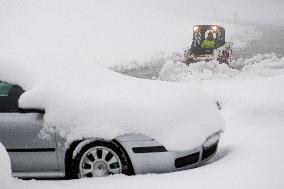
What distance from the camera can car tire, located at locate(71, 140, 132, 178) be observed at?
4.36 m

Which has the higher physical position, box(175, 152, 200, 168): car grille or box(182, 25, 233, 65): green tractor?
box(182, 25, 233, 65): green tractor

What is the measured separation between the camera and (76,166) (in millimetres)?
4461

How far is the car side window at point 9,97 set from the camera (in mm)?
4770

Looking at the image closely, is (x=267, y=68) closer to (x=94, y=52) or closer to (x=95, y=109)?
(x=95, y=109)

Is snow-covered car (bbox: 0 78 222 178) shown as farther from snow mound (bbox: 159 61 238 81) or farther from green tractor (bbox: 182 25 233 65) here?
green tractor (bbox: 182 25 233 65)

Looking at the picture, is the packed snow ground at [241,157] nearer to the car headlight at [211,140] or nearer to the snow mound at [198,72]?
the car headlight at [211,140]

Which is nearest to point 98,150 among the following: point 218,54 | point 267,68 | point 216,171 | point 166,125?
point 166,125

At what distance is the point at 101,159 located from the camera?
4383mm

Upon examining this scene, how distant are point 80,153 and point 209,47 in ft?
49.1

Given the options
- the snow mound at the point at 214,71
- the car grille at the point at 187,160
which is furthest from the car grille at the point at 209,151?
the snow mound at the point at 214,71

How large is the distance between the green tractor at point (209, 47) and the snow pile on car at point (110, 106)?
40.1 feet

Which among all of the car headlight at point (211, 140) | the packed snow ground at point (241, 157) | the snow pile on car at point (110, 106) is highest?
the snow pile on car at point (110, 106)

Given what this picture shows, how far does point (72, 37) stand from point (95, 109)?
2980cm

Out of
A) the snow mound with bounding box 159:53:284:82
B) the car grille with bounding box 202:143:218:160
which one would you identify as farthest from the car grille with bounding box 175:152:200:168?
the snow mound with bounding box 159:53:284:82
